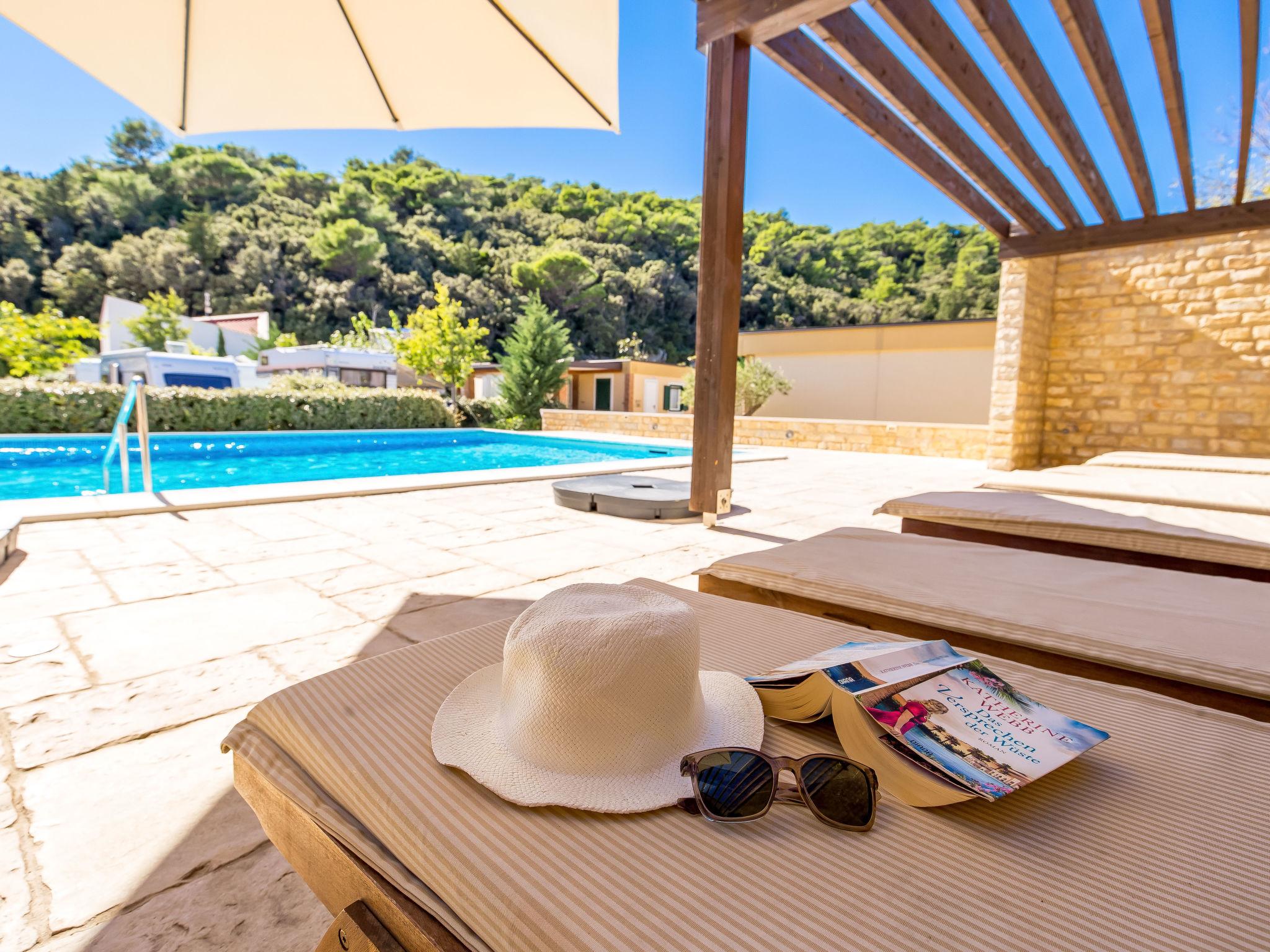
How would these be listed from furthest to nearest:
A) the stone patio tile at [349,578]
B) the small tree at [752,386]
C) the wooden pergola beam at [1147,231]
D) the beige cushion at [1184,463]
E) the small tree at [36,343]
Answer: the small tree at [752,386]
the small tree at [36,343]
the wooden pergola beam at [1147,231]
the beige cushion at [1184,463]
the stone patio tile at [349,578]

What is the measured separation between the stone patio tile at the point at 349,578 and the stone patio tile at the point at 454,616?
41 centimetres

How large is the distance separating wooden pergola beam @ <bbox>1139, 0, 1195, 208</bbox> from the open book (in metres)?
3.54

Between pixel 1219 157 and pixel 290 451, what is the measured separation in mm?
13595

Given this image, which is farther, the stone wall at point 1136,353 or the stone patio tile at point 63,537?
the stone wall at point 1136,353

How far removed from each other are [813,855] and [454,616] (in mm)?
1679

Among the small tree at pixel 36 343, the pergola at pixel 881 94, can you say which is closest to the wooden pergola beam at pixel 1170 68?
the pergola at pixel 881 94

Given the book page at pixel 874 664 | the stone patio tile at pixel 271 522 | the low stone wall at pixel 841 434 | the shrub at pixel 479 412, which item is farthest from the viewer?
the shrub at pixel 479 412

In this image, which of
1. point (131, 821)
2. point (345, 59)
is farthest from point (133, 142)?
point (131, 821)

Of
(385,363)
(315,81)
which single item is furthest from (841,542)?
(385,363)

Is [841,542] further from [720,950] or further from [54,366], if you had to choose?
[54,366]

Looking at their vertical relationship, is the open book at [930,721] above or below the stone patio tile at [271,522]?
above

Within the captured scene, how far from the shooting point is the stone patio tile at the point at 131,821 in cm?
98

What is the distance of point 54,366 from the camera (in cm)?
1320

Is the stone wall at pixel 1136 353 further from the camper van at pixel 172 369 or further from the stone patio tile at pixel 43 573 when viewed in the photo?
the camper van at pixel 172 369
